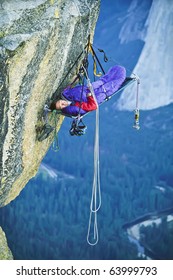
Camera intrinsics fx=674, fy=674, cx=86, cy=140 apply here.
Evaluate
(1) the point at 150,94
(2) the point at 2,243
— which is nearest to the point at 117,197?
(1) the point at 150,94

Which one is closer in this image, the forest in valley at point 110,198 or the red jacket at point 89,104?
the red jacket at point 89,104

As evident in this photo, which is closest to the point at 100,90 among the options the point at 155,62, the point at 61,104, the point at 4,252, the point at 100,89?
the point at 100,89

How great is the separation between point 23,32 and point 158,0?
32.9ft

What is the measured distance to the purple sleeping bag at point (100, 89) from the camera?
22.6 feet

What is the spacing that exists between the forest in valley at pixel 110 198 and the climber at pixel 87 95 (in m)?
9.93

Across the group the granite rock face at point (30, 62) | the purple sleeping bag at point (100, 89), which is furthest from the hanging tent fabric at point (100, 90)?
the granite rock face at point (30, 62)

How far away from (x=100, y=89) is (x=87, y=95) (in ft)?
0.64

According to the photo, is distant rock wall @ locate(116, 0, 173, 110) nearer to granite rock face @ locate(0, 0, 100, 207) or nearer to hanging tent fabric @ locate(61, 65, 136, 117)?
granite rock face @ locate(0, 0, 100, 207)

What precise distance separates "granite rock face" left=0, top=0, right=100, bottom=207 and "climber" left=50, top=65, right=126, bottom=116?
233 mm

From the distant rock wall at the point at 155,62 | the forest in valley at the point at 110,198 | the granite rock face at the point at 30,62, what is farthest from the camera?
the forest in valley at the point at 110,198

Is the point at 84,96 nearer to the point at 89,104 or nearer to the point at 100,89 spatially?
the point at 89,104

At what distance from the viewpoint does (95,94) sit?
6.97 m

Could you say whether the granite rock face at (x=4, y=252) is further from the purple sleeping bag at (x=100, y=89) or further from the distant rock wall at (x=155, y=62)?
the distant rock wall at (x=155, y=62)

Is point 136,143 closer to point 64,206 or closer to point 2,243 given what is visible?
point 64,206
